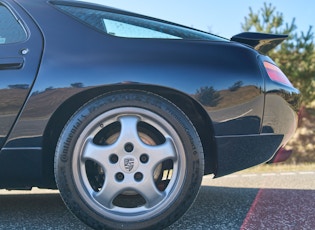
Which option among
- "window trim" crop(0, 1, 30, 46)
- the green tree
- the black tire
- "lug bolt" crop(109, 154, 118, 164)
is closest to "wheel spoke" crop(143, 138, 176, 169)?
the black tire

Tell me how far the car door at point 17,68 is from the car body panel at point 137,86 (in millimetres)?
11

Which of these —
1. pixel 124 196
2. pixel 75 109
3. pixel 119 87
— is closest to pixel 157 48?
pixel 119 87

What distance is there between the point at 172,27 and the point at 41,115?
938 mm

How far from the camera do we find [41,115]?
1.91 m

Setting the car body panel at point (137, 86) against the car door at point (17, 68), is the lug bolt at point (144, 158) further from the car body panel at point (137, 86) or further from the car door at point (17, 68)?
the car door at point (17, 68)

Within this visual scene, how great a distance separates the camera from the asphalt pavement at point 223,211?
2.01m

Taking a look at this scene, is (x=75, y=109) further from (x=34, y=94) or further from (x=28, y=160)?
(x=28, y=160)

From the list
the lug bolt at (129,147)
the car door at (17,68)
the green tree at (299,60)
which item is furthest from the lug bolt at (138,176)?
the green tree at (299,60)

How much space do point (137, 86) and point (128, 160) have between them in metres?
0.38

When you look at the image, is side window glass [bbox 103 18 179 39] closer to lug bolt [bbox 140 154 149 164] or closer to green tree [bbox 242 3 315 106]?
lug bolt [bbox 140 154 149 164]

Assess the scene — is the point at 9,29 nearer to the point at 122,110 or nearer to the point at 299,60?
the point at 122,110

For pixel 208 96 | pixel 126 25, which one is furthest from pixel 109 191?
pixel 126 25

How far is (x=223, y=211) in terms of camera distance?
7.61 ft

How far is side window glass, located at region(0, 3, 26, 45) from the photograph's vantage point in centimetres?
209
